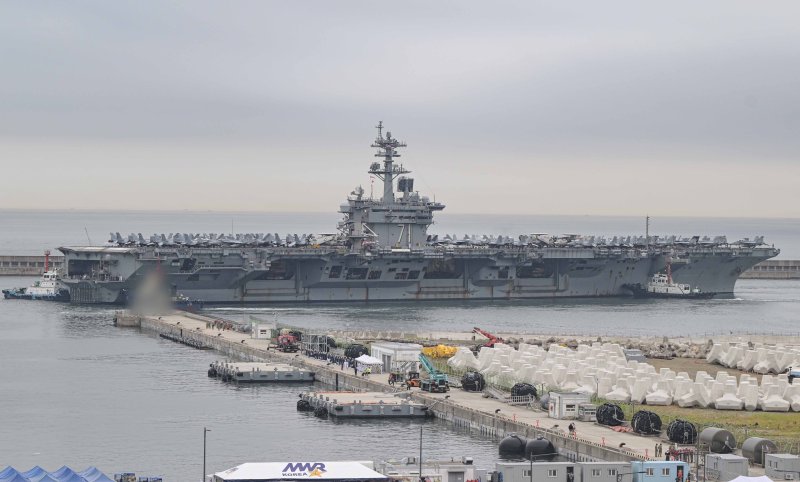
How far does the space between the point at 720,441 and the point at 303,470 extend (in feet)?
34.9

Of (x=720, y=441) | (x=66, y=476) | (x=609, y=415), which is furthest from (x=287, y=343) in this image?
(x=66, y=476)

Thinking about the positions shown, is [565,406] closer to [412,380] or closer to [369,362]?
[412,380]

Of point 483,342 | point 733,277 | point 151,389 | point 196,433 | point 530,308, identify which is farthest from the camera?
point 733,277

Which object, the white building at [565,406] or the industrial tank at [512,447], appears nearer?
the industrial tank at [512,447]

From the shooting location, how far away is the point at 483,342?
60.2 m

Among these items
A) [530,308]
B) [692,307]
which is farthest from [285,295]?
[692,307]

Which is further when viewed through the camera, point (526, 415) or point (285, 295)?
point (285, 295)

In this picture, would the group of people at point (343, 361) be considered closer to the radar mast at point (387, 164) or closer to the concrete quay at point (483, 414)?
the concrete quay at point (483, 414)

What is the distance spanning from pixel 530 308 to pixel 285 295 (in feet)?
45.9

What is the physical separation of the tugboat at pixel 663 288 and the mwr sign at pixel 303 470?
2447 inches

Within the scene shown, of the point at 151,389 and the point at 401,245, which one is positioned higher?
the point at 401,245

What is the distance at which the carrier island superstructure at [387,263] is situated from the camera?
258 feet

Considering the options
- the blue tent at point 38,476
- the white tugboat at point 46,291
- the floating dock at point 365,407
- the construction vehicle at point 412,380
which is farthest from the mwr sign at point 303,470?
the white tugboat at point 46,291

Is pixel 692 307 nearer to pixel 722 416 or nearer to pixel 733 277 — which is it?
pixel 733 277
